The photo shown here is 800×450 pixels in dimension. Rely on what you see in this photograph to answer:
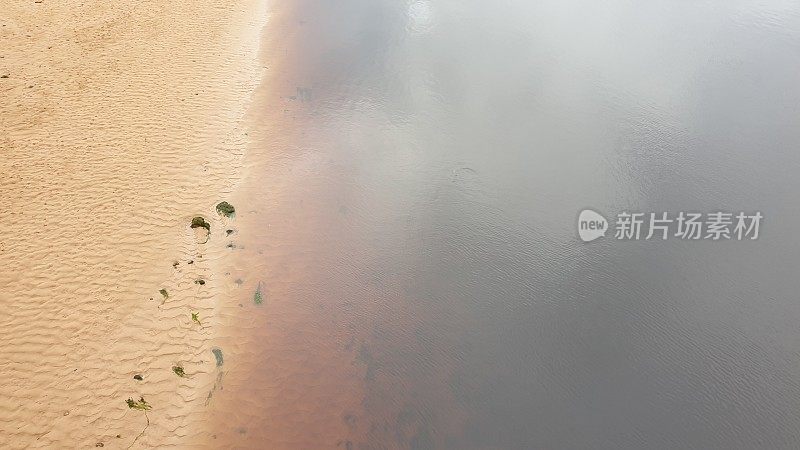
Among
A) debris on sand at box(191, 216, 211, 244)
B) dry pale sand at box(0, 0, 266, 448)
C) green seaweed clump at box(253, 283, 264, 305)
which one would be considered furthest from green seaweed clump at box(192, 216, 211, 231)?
green seaweed clump at box(253, 283, 264, 305)

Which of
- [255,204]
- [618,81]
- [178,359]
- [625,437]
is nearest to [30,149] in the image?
[255,204]

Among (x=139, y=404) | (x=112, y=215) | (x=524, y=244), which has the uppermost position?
(x=524, y=244)

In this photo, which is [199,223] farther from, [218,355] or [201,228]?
[218,355]

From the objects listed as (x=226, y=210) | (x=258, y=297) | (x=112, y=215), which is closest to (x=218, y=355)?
(x=258, y=297)

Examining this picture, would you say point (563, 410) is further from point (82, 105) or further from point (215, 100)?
point (82, 105)

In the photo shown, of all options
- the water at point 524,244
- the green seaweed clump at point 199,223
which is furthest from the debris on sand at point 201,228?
the water at point 524,244

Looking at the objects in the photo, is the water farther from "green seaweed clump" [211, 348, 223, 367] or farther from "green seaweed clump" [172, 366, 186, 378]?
"green seaweed clump" [172, 366, 186, 378]

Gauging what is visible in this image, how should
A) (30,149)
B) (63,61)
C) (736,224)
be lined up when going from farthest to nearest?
(63,61), (30,149), (736,224)
